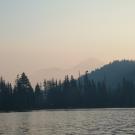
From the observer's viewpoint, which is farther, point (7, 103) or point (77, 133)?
point (7, 103)

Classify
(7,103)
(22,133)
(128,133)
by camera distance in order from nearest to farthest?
(128,133) → (22,133) → (7,103)

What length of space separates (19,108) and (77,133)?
137638mm

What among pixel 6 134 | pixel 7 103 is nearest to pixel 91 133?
pixel 6 134

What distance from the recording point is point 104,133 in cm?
6312

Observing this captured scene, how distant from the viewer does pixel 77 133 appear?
64188 millimetres

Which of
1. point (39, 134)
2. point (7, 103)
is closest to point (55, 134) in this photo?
point (39, 134)

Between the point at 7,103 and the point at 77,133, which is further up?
the point at 7,103

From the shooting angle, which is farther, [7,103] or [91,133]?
[7,103]

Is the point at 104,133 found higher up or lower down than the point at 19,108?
lower down

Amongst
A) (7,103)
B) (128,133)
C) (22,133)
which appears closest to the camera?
(128,133)

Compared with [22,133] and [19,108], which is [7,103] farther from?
[22,133]

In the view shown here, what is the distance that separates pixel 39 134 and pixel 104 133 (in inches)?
355

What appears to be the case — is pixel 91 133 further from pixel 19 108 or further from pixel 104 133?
pixel 19 108

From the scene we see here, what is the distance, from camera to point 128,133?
62156 millimetres
